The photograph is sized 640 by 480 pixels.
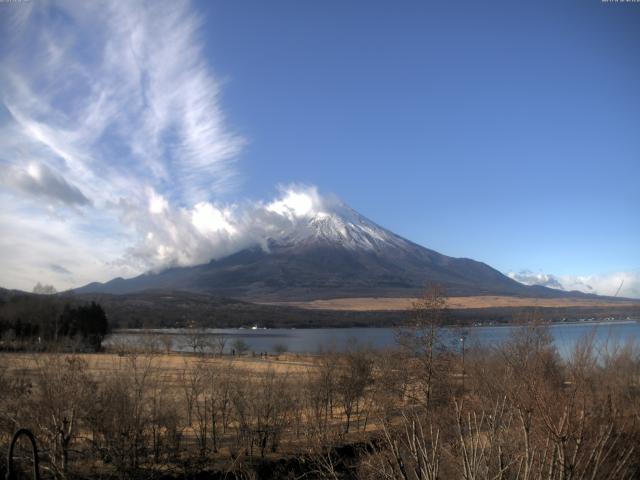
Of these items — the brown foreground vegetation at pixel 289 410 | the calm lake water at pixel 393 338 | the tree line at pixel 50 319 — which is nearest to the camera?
the brown foreground vegetation at pixel 289 410

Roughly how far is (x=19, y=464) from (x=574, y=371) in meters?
14.1

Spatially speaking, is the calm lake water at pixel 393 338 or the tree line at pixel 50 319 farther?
the tree line at pixel 50 319

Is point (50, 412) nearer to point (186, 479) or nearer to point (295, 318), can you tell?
point (186, 479)

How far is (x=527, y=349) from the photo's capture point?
22.8 metres

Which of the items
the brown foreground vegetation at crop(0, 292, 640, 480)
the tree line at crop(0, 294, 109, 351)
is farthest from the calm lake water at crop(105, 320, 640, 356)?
the tree line at crop(0, 294, 109, 351)

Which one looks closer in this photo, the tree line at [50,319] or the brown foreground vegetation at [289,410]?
the brown foreground vegetation at [289,410]

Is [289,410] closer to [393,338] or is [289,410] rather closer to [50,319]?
[393,338]

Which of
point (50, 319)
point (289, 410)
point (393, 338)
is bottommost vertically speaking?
point (289, 410)

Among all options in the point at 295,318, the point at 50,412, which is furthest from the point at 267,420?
the point at 295,318

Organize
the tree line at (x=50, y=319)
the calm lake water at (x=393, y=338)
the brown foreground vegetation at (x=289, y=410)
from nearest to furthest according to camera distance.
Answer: the brown foreground vegetation at (x=289, y=410) < the calm lake water at (x=393, y=338) < the tree line at (x=50, y=319)

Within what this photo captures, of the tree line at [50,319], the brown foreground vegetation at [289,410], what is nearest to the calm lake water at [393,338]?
the brown foreground vegetation at [289,410]

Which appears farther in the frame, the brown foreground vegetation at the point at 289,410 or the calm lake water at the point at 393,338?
the calm lake water at the point at 393,338

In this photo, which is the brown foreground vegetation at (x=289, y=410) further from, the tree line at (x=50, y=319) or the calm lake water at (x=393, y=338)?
the tree line at (x=50, y=319)

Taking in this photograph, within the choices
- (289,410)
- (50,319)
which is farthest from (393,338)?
(50,319)
